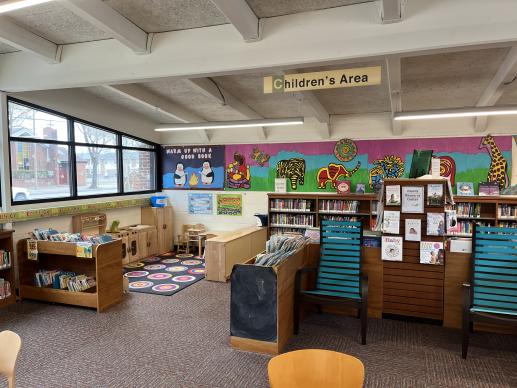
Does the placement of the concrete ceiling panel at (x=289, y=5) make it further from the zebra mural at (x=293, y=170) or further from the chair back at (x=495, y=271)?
the zebra mural at (x=293, y=170)

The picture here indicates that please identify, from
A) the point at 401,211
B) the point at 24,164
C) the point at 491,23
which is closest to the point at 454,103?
the point at 401,211

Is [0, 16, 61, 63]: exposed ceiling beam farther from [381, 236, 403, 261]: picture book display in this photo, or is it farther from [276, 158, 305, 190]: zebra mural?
[276, 158, 305, 190]: zebra mural

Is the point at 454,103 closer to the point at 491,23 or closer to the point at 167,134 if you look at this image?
the point at 491,23

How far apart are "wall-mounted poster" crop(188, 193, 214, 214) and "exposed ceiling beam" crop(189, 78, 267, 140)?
2438mm

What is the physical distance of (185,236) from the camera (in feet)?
30.4

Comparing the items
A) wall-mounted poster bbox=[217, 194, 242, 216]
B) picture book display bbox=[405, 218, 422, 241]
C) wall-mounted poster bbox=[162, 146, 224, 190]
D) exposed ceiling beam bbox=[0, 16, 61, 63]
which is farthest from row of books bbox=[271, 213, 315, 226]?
exposed ceiling beam bbox=[0, 16, 61, 63]

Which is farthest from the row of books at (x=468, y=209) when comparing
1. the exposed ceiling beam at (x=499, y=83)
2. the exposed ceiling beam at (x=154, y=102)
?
the exposed ceiling beam at (x=154, y=102)

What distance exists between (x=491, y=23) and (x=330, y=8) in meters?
1.45

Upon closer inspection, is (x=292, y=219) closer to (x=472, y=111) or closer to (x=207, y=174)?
(x=207, y=174)

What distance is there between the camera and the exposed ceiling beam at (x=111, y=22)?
3.46 m

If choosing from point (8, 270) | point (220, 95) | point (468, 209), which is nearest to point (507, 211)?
point (468, 209)

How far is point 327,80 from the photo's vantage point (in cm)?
384

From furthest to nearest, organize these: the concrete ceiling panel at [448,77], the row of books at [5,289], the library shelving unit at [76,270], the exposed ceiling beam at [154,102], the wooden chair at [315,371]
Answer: the exposed ceiling beam at [154,102] → the row of books at [5,289] → the library shelving unit at [76,270] → the concrete ceiling panel at [448,77] → the wooden chair at [315,371]

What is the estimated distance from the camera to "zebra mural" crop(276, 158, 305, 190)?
8.48m
